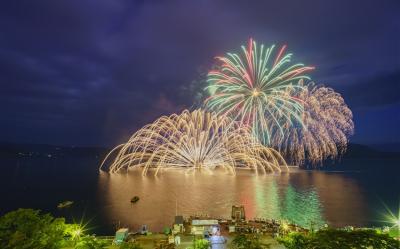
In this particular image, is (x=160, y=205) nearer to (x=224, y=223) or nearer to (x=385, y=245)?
(x=224, y=223)

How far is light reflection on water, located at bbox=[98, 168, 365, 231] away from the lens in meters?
62.5

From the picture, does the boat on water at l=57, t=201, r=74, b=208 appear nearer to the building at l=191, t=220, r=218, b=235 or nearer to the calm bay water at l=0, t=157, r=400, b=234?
the calm bay water at l=0, t=157, r=400, b=234

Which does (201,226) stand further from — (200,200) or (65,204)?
(65,204)

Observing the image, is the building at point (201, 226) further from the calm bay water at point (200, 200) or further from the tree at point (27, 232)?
the calm bay water at point (200, 200)

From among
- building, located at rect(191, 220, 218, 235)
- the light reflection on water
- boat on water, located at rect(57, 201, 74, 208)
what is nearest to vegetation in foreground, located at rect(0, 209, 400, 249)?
building, located at rect(191, 220, 218, 235)

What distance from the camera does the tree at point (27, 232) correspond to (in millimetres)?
22719

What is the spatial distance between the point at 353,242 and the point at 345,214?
49.6 m

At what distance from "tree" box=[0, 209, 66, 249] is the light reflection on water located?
29.5m

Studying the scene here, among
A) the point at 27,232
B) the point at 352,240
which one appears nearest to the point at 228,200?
the point at 27,232

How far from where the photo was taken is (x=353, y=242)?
20797 mm

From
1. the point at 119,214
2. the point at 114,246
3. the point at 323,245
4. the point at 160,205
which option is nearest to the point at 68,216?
the point at 119,214

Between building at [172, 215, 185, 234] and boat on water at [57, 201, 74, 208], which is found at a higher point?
building at [172, 215, 185, 234]

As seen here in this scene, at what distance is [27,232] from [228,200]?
182 ft

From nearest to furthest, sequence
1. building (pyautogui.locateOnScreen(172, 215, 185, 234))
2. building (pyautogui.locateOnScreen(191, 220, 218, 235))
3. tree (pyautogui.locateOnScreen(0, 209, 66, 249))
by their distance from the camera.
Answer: tree (pyautogui.locateOnScreen(0, 209, 66, 249)), building (pyautogui.locateOnScreen(191, 220, 218, 235)), building (pyautogui.locateOnScreen(172, 215, 185, 234))
